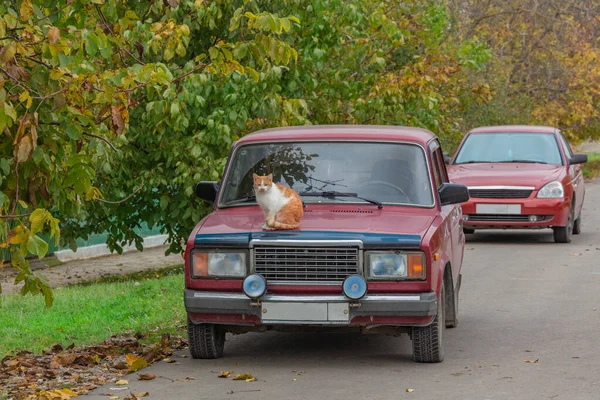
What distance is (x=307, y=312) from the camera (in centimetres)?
870

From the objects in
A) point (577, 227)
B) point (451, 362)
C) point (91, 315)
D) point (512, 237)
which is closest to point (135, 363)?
point (451, 362)

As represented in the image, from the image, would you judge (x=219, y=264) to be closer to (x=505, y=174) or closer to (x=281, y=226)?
(x=281, y=226)

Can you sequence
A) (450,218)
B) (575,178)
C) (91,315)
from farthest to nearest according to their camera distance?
(575,178), (91,315), (450,218)

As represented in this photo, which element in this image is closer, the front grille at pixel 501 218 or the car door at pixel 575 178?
the front grille at pixel 501 218

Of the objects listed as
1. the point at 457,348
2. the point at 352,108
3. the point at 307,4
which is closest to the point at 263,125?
the point at 307,4

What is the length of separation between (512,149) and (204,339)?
459 inches

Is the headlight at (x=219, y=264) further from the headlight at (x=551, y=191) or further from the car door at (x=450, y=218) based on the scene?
the headlight at (x=551, y=191)

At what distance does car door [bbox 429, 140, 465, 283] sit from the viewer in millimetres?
10102

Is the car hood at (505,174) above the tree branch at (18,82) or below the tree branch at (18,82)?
below

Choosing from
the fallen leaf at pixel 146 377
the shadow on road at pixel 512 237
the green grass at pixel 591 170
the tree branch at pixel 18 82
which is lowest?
the green grass at pixel 591 170

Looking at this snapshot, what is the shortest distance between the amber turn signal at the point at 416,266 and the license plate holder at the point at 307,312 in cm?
51

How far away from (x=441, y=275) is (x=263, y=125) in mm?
8014

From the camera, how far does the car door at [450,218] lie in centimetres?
1010

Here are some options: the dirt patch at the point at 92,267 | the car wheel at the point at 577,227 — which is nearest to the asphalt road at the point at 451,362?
the car wheel at the point at 577,227
